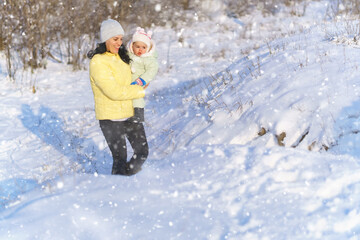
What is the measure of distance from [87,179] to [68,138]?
304 centimetres

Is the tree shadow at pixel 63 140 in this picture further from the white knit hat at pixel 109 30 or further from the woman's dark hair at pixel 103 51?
the white knit hat at pixel 109 30

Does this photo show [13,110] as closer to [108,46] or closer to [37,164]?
[37,164]

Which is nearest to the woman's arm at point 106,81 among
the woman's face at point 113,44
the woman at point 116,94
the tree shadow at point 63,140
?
the woman at point 116,94

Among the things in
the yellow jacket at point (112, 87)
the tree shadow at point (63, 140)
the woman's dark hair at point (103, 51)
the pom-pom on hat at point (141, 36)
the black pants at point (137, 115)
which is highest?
the pom-pom on hat at point (141, 36)

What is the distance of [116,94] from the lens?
10.6ft

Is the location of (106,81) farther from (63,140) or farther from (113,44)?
(63,140)

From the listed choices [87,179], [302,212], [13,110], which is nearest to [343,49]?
[302,212]

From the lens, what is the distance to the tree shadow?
5.14 meters

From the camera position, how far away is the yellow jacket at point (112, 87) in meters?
3.18

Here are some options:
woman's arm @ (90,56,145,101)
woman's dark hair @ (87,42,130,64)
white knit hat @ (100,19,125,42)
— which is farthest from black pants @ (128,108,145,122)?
white knit hat @ (100,19,125,42)

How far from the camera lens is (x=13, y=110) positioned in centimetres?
762

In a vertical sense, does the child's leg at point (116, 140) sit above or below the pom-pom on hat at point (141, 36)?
below

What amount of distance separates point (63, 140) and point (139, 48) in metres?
3.49

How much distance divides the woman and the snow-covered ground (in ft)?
0.74
